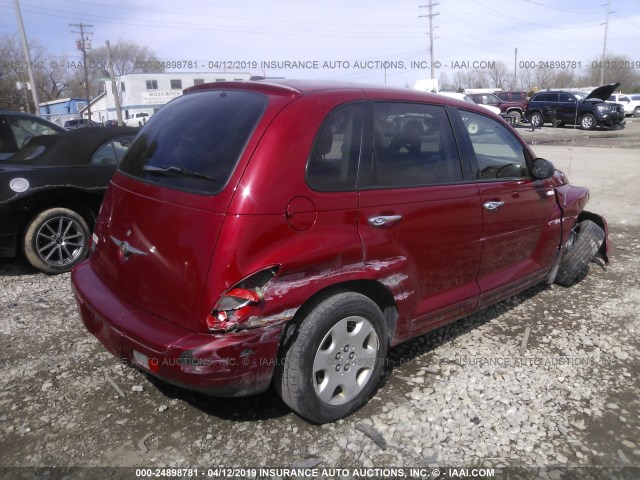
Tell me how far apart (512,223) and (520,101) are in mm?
29649

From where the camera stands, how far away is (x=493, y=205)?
3.40 m

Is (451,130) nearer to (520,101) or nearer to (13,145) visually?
(13,145)

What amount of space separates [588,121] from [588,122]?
0.26ft

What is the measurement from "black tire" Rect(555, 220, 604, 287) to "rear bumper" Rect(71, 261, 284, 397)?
338 cm

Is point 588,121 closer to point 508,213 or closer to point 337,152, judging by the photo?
point 508,213

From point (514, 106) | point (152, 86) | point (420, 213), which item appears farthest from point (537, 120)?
point (152, 86)

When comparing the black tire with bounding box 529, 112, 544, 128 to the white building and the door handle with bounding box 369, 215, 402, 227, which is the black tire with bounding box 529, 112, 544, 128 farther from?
the white building

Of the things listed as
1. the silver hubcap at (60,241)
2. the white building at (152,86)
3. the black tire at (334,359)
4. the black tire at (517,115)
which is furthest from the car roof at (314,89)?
the white building at (152,86)

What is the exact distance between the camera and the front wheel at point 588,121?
1021 inches

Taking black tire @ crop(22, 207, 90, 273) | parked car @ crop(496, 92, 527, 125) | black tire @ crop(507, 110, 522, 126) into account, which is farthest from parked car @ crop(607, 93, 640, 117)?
black tire @ crop(22, 207, 90, 273)

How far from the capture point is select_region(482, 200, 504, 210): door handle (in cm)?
335

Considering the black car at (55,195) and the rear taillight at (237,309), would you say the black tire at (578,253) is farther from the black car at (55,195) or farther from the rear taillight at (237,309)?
the black car at (55,195)

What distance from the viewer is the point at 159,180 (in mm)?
2723

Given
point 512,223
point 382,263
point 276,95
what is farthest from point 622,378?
point 276,95
